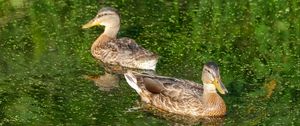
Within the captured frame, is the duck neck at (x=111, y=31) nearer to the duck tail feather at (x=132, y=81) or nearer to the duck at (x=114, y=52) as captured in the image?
the duck at (x=114, y=52)

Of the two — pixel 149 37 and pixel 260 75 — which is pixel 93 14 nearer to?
pixel 149 37

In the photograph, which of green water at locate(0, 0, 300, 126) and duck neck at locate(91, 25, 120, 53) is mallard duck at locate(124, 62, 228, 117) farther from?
duck neck at locate(91, 25, 120, 53)

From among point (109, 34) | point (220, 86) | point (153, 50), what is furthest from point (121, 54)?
point (220, 86)

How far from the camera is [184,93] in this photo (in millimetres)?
12953

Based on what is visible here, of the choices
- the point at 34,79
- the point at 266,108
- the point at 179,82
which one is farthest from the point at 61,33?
the point at 266,108

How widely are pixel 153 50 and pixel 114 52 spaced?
61 cm

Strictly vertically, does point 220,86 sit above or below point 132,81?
above

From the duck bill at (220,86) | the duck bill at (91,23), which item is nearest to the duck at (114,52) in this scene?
the duck bill at (91,23)

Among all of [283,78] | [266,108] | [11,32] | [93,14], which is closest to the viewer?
[266,108]

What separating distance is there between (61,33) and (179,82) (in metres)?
3.04

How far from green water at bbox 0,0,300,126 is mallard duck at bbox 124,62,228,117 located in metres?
0.21

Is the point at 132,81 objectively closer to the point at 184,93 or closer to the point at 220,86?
the point at 184,93

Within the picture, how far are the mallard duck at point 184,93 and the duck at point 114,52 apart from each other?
2.18 feet

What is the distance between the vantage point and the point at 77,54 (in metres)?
14.7
